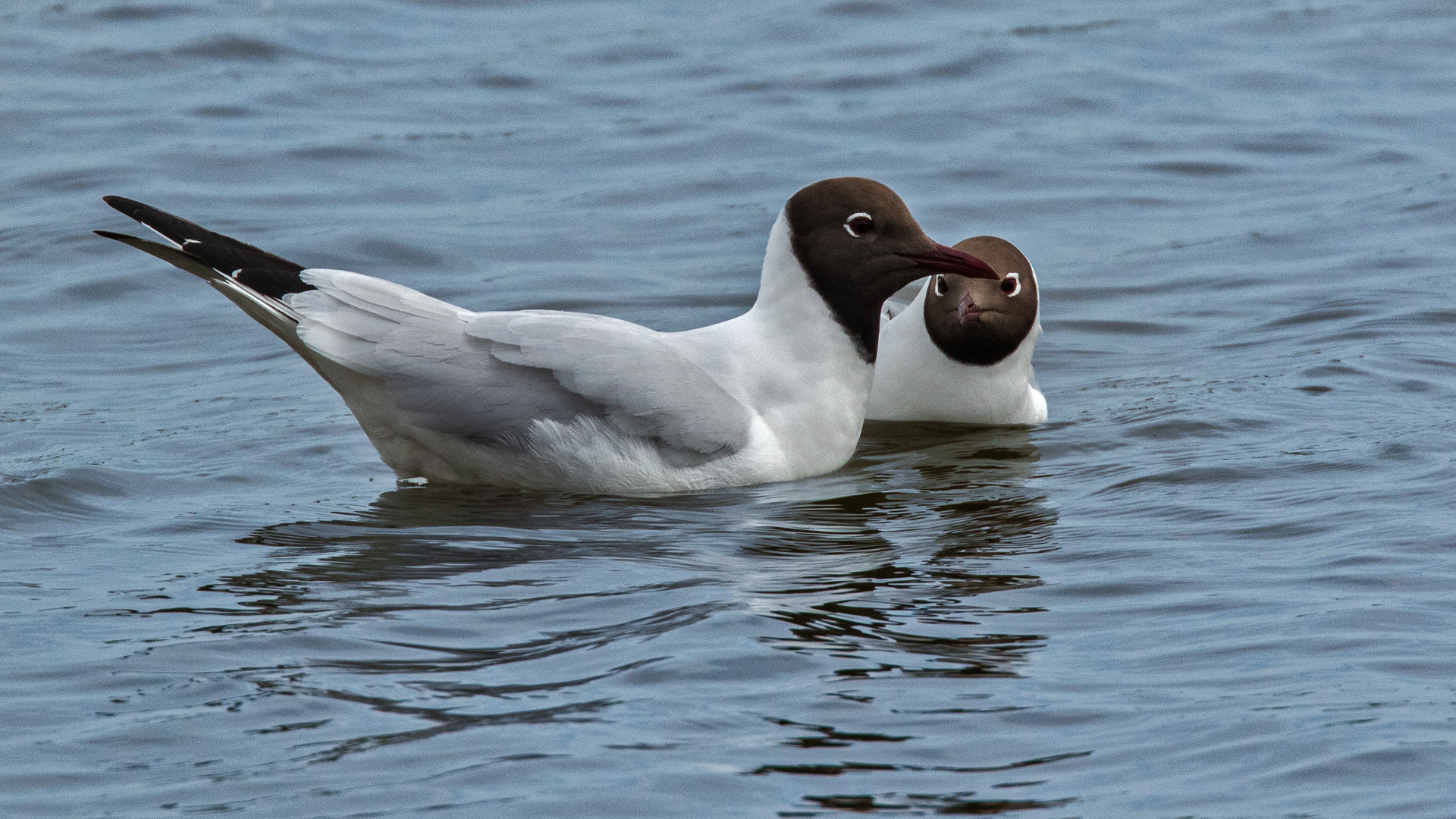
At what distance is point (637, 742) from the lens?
489 centimetres

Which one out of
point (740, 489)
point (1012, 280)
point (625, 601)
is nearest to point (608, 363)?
point (740, 489)

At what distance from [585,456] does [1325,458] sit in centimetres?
293

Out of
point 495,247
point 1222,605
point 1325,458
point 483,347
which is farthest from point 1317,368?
point 495,247

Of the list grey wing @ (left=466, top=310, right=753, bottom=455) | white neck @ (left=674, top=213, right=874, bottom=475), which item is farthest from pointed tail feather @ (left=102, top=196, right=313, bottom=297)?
white neck @ (left=674, top=213, right=874, bottom=475)

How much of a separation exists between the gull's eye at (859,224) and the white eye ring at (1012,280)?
1211 mm

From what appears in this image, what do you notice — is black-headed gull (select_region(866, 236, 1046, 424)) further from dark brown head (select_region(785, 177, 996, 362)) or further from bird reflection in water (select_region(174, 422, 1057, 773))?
dark brown head (select_region(785, 177, 996, 362))

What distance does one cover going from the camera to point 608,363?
22.7 feet

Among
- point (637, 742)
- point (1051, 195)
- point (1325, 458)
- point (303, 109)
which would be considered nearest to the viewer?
point (637, 742)

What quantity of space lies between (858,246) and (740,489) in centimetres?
103

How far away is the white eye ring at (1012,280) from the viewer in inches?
327

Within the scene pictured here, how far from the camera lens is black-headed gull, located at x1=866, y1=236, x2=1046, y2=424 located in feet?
27.2

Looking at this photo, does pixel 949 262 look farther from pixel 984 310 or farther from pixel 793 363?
pixel 984 310

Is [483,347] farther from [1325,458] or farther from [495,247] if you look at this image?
[495,247]

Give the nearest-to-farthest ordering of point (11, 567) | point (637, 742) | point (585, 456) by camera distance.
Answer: point (637, 742), point (11, 567), point (585, 456)
